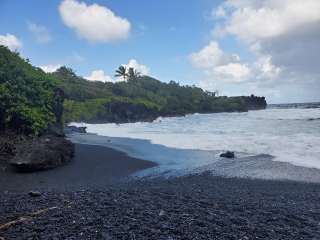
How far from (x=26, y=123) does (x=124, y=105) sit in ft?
135

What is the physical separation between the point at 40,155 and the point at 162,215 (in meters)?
6.78

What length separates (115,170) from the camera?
11.7 metres

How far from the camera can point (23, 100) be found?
13.6 meters

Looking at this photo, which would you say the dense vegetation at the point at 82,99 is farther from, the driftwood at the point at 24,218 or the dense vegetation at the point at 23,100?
the driftwood at the point at 24,218

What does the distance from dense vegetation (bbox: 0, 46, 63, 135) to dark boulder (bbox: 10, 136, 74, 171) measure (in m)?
1.99

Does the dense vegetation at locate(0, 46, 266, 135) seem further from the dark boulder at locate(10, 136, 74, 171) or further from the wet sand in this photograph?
the wet sand

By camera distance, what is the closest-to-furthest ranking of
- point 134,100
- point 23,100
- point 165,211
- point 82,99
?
point 165,211 → point 23,100 → point 82,99 → point 134,100

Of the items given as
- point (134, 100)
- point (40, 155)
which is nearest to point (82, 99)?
point (134, 100)

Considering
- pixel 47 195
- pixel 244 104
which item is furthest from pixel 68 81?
pixel 47 195

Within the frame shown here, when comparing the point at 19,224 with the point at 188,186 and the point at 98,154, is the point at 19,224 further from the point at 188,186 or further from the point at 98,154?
the point at 98,154

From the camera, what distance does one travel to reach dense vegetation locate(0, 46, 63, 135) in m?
12.9

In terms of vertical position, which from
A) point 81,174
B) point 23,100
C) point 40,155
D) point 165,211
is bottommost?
point 81,174

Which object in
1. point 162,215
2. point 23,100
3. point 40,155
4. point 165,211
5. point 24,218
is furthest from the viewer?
point 23,100

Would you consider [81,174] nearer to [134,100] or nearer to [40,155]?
[40,155]
